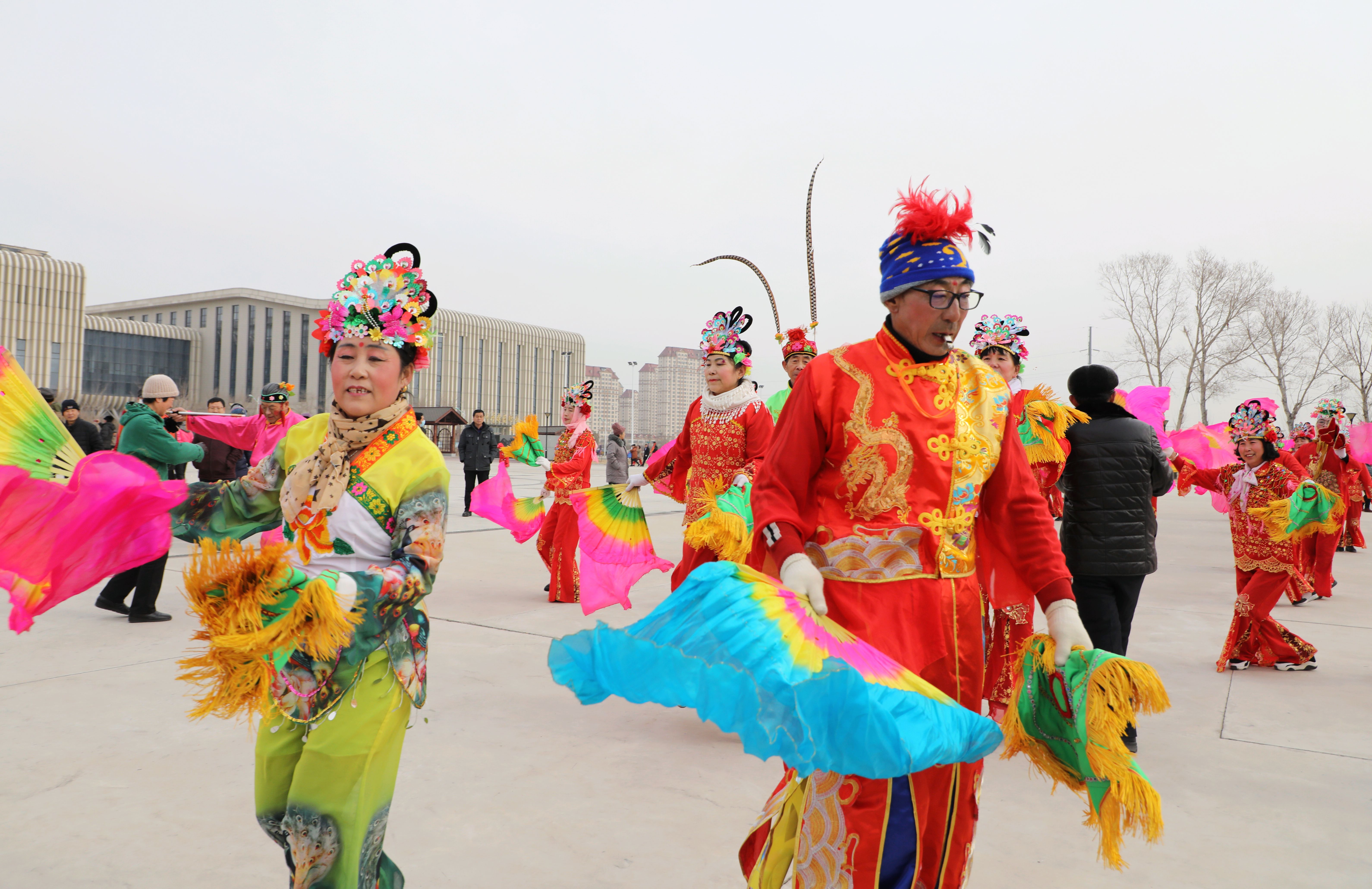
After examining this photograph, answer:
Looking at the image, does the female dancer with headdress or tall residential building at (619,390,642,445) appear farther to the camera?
tall residential building at (619,390,642,445)

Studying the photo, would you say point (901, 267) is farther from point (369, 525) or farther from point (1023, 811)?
point (1023, 811)

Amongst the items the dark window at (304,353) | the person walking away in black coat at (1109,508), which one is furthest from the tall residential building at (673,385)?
the person walking away in black coat at (1109,508)

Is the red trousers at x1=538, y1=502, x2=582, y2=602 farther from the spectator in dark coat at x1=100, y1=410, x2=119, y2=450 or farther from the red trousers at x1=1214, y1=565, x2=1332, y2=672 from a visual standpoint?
the spectator in dark coat at x1=100, y1=410, x2=119, y2=450

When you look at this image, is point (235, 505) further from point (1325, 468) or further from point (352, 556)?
point (1325, 468)

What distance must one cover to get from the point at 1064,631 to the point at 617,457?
50.9ft

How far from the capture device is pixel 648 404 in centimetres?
11538

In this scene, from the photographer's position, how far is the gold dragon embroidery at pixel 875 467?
228 cm

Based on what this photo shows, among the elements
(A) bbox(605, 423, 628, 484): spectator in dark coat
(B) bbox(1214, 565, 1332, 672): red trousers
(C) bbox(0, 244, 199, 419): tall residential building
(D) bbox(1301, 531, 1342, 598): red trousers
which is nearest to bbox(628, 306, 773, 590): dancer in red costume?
(B) bbox(1214, 565, 1332, 672): red trousers

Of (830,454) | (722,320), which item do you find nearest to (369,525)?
(830,454)

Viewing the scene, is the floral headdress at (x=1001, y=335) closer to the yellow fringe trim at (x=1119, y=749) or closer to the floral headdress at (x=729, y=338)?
the floral headdress at (x=729, y=338)

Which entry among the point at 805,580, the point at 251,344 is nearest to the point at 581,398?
the point at 805,580

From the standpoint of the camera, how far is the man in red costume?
219 cm

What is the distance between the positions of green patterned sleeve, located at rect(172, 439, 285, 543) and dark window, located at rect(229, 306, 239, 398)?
290 feet

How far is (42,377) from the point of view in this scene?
66000 mm
